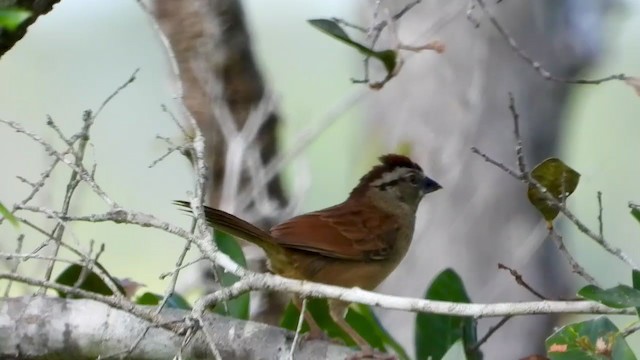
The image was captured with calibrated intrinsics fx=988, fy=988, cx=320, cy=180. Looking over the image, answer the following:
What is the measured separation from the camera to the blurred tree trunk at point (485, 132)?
5.77 meters

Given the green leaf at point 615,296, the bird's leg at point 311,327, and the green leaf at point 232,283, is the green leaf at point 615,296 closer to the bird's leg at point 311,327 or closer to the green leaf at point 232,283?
the bird's leg at point 311,327

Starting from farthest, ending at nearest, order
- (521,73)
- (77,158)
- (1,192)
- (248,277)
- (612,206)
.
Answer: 1. (612,206)
2. (521,73)
3. (1,192)
4. (77,158)
5. (248,277)

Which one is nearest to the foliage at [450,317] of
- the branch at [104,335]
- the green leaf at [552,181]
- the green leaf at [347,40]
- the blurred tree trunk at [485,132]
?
the green leaf at [552,181]

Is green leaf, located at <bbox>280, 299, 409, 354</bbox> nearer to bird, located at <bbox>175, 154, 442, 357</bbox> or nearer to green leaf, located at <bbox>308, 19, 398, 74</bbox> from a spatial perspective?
bird, located at <bbox>175, 154, 442, 357</bbox>

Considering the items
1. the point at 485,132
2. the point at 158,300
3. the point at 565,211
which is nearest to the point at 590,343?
the point at 565,211

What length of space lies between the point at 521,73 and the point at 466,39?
15.1 inches

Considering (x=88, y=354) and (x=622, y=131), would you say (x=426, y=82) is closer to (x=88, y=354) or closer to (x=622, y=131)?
(x=622, y=131)

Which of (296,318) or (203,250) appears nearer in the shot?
(203,250)

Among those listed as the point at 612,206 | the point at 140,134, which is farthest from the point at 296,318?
the point at 612,206

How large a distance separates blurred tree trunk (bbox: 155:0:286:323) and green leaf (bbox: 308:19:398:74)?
1568 mm

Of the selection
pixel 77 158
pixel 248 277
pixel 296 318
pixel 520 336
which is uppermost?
pixel 77 158

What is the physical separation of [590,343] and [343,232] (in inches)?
60.9

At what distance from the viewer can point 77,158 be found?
224cm

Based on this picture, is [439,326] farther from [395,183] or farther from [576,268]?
[395,183]
